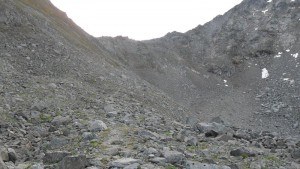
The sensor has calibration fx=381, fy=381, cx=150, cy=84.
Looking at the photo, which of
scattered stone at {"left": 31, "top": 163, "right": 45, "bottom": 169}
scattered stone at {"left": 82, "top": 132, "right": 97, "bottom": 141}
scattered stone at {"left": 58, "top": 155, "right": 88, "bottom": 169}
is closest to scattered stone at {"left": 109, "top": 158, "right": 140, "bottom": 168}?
scattered stone at {"left": 58, "top": 155, "right": 88, "bottom": 169}

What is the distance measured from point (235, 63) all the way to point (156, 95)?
152 ft

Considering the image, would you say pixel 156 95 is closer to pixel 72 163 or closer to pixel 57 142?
pixel 57 142

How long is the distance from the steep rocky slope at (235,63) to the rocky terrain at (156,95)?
0.90 ft

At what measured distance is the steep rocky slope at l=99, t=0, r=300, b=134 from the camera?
65.1 meters

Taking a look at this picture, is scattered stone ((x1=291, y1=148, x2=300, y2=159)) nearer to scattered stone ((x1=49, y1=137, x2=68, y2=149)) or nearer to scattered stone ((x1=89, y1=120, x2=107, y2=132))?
scattered stone ((x1=89, y1=120, x2=107, y2=132))

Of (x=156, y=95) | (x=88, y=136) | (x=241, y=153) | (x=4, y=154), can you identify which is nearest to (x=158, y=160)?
(x=88, y=136)

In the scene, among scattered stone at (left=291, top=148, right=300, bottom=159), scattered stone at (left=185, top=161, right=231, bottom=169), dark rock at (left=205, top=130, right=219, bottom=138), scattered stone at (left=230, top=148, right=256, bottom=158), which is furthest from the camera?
dark rock at (left=205, top=130, right=219, bottom=138)

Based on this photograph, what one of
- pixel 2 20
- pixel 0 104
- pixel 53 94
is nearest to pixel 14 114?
pixel 0 104

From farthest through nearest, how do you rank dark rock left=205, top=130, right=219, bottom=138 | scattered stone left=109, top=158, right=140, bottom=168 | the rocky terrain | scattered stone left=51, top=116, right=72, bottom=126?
dark rock left=205, top=130, right=219, bottom=138 < scattered stone left=51, top=116, right=72, bottom=126 < the rocky terrain < scattered stone left=109, top=158, right=140, bottom=168

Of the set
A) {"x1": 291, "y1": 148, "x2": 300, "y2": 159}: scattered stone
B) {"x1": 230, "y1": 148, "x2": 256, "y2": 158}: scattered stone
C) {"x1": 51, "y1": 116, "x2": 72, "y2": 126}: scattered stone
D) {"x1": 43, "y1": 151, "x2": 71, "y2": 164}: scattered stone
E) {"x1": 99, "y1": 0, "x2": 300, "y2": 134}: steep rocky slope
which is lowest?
{"x1": 43, "y1": 151, "x2": 71, "y2": 164}: scattered stone

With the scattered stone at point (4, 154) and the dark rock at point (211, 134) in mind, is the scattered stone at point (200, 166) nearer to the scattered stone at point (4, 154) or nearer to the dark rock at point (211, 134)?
the scattered stone at point (4, 154)

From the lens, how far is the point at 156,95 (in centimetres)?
5084

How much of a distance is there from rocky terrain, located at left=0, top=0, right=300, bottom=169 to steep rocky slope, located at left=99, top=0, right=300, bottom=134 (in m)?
0.27

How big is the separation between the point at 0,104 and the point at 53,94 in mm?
5921
